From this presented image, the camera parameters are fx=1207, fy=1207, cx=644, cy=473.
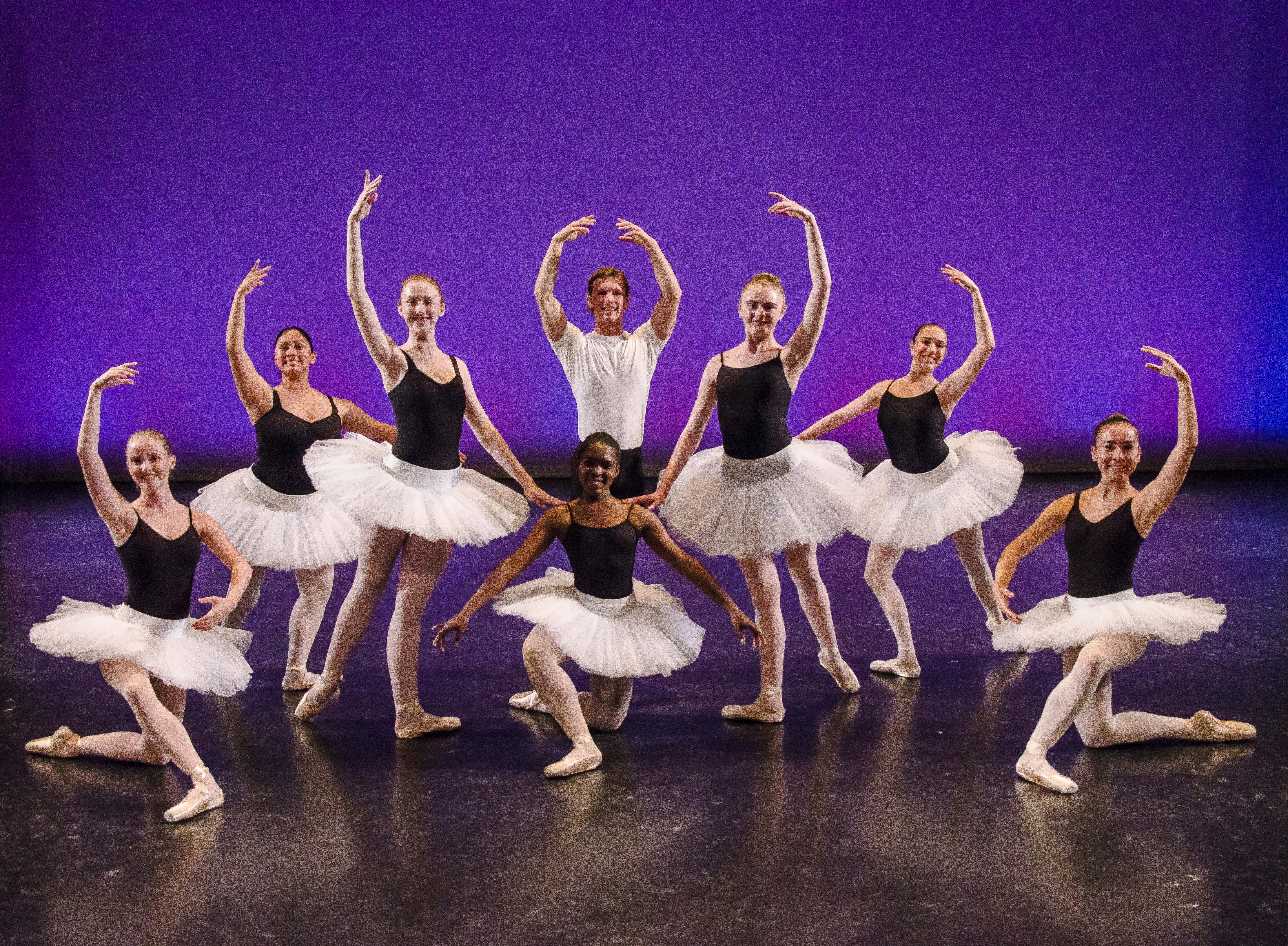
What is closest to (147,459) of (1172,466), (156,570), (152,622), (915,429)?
(156,570)

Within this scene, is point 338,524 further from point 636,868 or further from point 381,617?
point 636,868

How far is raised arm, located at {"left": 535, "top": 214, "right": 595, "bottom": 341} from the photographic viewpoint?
3484 mm

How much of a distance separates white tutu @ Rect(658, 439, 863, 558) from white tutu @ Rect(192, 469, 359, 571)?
103 cm

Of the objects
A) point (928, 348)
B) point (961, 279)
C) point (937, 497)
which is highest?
point (961, 279)

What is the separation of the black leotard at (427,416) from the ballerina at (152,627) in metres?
0.57

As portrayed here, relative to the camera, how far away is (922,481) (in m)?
3.98

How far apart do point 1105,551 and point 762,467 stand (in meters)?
0.97

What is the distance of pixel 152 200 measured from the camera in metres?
7.19

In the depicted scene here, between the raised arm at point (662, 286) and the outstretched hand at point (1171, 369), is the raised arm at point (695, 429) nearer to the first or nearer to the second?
the raised arm at point (662, 286)

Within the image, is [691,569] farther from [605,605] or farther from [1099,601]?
[1099,601]

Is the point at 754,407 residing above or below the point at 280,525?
above

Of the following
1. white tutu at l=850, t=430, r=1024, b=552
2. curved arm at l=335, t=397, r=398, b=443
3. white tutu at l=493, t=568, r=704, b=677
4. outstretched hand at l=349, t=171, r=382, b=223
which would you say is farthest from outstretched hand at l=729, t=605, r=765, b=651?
outstretched hand at l=349, t=171, r=382, b=223

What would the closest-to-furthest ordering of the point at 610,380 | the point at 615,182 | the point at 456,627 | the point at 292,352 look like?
the point at 456,627 < the point at 610,380 < the point at 292,352 < the point at 615,182

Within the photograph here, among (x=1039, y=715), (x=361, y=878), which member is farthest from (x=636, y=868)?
(x=1039, y=715)
